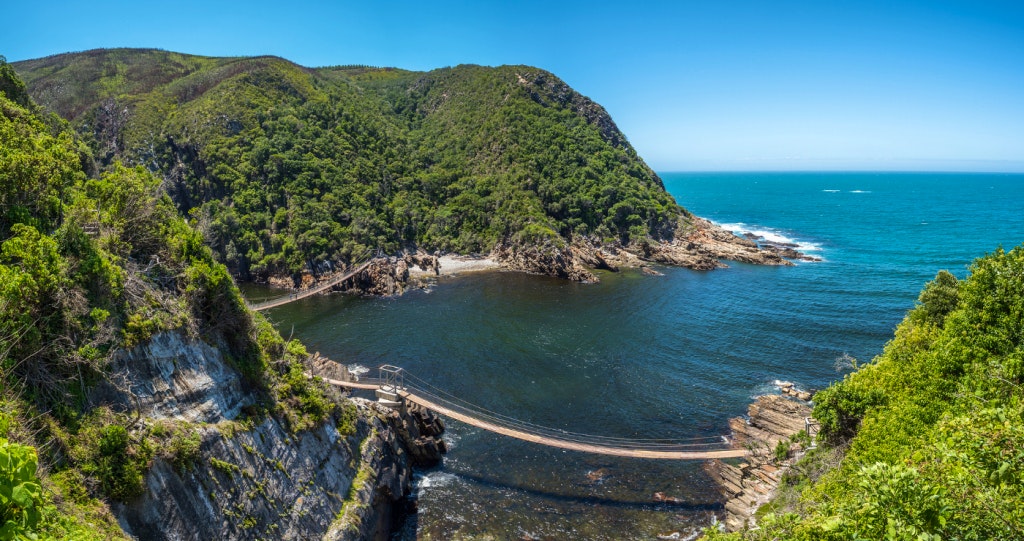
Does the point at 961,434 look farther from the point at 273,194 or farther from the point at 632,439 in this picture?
the point at 273,194

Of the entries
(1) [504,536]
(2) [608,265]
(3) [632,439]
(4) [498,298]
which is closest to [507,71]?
(2) [608,265]

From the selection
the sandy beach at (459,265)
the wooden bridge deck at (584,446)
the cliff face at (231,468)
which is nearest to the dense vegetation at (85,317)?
the cliff face at (231,468)

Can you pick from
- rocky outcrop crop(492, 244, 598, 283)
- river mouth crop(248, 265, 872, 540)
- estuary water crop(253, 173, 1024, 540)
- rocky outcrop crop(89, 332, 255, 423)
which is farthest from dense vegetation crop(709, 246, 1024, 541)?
rocky outcrop crop(492, 244, 598, 283)

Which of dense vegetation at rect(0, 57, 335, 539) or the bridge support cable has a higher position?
dense vegetation at rect(0, 57, 335, 539)

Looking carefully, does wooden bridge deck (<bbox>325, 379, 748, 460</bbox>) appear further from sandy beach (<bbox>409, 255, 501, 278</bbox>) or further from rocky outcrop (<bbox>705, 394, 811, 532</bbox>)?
sandy beach (<bbox>409, 255, 501, 278</bbox>)

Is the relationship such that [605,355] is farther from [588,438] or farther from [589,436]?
[589,436]

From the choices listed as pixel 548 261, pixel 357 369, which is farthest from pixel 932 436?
pixel 548 261

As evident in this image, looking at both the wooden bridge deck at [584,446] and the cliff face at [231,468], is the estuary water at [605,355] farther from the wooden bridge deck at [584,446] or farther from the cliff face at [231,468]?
the cliff face at [231,468]

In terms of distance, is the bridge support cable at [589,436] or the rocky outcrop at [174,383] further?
the bridge support cable at [589,436]
